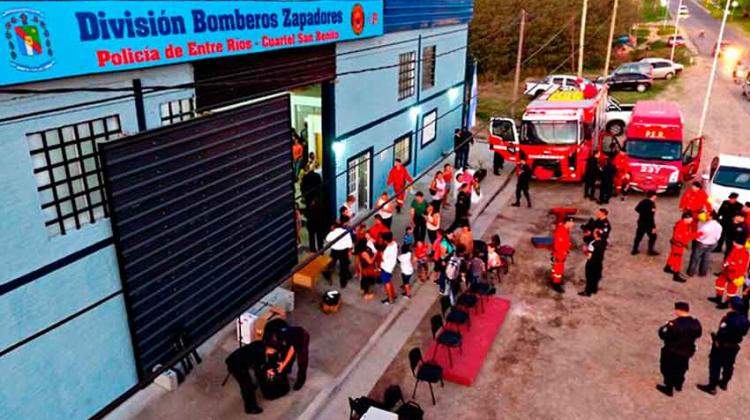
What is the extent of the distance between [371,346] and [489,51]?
37.9 meters

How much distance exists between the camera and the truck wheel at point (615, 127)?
91.6ft

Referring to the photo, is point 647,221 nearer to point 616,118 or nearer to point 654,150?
point 654,150

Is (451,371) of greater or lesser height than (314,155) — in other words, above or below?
below

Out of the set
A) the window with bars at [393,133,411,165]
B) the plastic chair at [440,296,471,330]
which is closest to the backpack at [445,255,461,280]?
the plastic chair at [440,296,471,330]

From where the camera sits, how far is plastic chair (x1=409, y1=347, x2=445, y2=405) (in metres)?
9.83

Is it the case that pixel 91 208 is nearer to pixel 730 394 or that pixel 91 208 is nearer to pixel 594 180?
pixel 730 394

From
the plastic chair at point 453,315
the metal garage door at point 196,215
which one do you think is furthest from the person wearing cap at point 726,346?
the metal garage door at point 196,215

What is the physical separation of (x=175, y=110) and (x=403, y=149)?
430 inches

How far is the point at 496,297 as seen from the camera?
13.6 m

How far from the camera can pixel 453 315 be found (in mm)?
11711

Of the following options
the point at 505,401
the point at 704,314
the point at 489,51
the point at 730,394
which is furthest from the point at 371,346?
the point at 489,51

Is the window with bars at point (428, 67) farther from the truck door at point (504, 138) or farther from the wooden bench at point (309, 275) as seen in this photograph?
the wooden bench at point (309, 275)

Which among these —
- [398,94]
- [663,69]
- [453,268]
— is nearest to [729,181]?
[453,268]

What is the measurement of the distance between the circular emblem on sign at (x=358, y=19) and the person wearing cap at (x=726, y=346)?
10.2m
